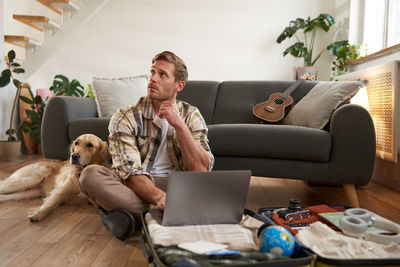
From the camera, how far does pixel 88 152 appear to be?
2160mm

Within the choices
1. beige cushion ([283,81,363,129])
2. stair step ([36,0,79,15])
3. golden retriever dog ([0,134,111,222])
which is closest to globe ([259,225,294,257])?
golden retriever dog ([0,134,111,222])

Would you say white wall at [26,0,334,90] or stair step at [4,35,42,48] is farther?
white wall at [26,0,334,90]

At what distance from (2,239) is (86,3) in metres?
4.08

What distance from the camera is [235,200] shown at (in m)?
1.33

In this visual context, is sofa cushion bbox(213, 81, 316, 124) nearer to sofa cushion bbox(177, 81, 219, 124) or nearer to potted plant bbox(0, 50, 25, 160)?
sofa cushion bbox(177, 81, 219, 124)

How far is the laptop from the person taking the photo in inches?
48.4

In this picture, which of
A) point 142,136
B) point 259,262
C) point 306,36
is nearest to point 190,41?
point 306,36

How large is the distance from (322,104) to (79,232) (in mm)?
1691

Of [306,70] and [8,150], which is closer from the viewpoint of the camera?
[8,150]

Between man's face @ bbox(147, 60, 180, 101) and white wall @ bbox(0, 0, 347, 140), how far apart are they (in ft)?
12.0

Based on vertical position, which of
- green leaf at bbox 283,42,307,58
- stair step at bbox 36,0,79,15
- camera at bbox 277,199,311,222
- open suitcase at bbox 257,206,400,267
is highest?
stair step at bbox 36,0,79,15

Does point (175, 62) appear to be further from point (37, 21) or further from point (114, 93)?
point (37, 21)

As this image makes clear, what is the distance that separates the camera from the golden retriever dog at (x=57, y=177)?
2141mm

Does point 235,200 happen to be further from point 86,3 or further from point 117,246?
point 86,3
